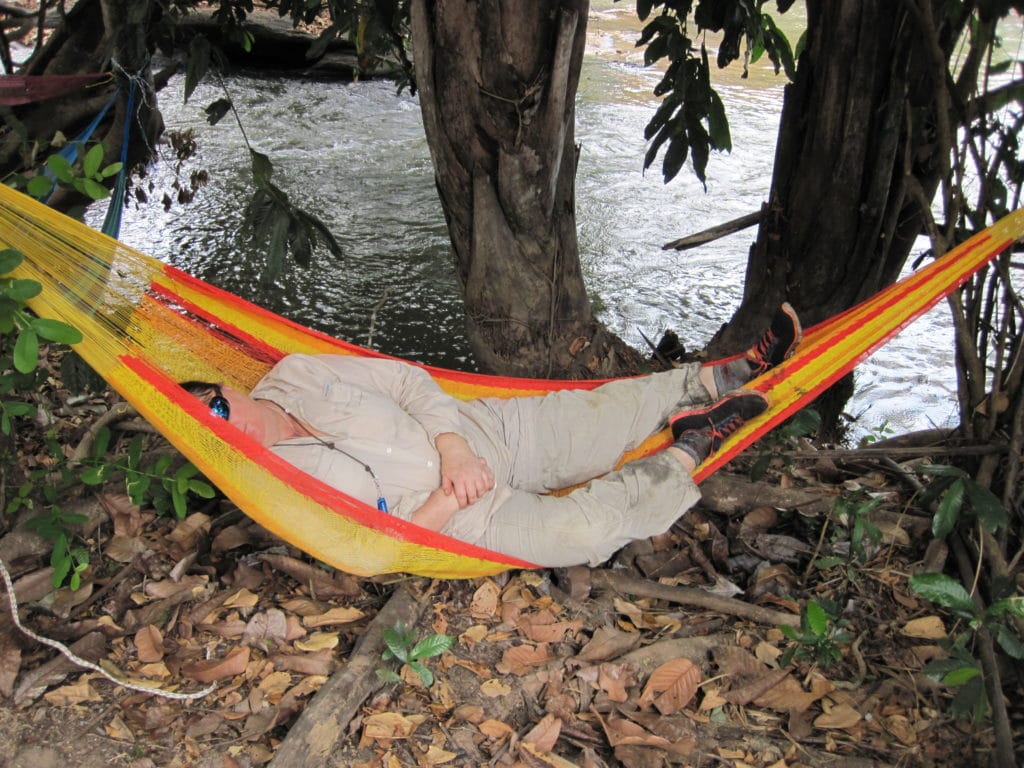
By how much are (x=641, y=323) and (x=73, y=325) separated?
9.59 feet

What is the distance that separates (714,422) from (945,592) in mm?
656

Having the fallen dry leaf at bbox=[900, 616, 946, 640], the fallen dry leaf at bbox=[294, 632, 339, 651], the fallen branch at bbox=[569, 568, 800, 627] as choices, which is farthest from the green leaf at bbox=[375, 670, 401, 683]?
the fallen dry leaf at bbox=[900, 616, 946, 640]

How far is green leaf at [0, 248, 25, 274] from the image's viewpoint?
5.13 ft

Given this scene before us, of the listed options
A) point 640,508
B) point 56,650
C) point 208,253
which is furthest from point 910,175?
point 208,253

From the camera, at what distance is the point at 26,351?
1.53 m

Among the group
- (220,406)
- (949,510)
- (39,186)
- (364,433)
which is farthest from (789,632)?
(39,186)

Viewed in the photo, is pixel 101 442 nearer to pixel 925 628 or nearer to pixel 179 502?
pixel 179 502

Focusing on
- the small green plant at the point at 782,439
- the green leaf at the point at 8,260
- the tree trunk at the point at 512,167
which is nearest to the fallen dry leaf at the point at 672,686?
the small green plant at the point at 782,439

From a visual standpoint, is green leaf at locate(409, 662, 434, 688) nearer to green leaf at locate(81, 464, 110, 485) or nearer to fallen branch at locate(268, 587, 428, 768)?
fallen branch at locate(268, 587, 428, 768)

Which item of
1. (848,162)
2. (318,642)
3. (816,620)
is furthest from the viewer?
(848,162)

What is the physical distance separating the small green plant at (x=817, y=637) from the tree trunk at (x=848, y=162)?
1.12 metres

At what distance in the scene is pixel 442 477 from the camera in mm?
1965

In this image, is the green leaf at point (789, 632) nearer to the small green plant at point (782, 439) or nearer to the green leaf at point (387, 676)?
the small green plant at point (782, 439)

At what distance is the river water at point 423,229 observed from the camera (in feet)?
13.3
